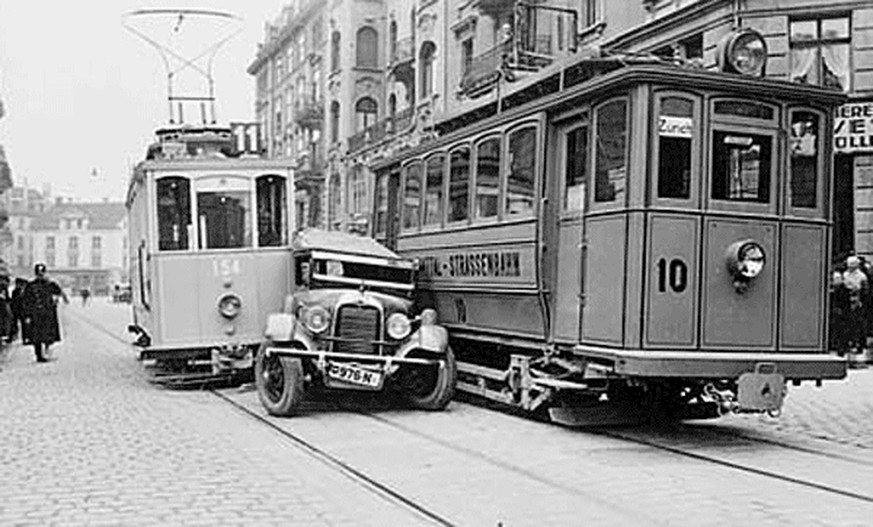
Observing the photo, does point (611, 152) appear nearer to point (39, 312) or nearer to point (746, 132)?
point (746, 132)

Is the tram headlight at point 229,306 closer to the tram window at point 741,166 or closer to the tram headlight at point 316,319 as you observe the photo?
the tram headlight at point 316,319

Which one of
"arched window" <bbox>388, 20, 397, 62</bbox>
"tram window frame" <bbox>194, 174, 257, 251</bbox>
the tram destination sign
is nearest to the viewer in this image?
"tram window frame" <bbox>194, 174, 257, 251</bbox>

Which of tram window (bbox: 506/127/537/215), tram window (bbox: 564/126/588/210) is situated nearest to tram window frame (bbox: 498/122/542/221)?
tram window (bbox: 506/127/537/215)

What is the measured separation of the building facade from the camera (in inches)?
5571

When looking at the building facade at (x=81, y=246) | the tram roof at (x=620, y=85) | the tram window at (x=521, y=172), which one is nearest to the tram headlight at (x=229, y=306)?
the tram roof at (x=620, y=85)

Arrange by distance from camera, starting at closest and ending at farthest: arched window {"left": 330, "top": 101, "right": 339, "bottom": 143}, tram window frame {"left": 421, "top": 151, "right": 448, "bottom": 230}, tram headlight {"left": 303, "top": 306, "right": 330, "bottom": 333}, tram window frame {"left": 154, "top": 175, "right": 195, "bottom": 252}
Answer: tram headlight {"left": 303, "top": 306, "right": 330, "bottom": 333} < tram window frame {"left": 421, "top": 151, "right": 448, "bottom": 230} < tram window frame {"left": 154, "top": 175, "right": 195, "bottom": 252} < arched window {"left": 330, "top": 101, "right": 339, "bottom": 143}

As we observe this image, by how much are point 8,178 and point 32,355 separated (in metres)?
48.9

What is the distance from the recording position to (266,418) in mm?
12617

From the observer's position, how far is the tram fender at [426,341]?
13094 mm

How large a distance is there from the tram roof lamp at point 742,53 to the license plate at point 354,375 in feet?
15.4

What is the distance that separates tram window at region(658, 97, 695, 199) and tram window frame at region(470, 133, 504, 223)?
2.57 meters

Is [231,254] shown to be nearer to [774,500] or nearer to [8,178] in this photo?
[774,500]

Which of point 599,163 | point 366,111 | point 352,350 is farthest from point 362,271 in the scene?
point 366,111

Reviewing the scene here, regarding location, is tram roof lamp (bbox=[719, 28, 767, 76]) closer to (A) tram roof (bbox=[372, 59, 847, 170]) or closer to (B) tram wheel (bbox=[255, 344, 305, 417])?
(A) tram roof (bbox=[372, 59, 847, 170])
